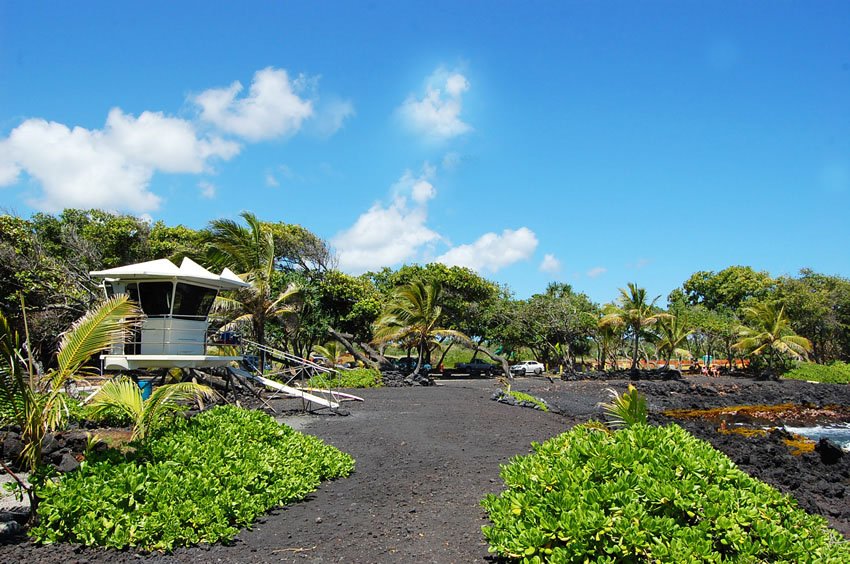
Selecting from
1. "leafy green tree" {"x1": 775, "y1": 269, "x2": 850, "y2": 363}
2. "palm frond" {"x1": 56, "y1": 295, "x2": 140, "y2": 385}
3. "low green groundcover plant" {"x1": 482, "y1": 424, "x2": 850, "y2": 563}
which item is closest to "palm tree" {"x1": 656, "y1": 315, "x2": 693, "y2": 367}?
"leafy green tree" {"x1": 775, "y1": 269, "x2": 850, "y2": 363}

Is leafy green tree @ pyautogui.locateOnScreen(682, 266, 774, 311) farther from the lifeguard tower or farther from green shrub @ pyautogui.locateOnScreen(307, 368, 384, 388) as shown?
the lifeguard tower

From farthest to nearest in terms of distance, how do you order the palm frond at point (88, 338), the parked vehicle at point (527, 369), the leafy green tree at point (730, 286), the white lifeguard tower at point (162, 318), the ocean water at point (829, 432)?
1. the leafy green tree at point (730, 286)
2. the parked vehicle at point (527, 369)
3. the ocean water at point (829, 432)
4. the white lifeguard tower at point (162, 318)
5. the palm frond at point (88, 338)

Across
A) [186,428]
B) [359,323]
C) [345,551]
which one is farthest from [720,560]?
[359,323]

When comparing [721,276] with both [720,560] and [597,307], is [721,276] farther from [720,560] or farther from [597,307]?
[720,560]

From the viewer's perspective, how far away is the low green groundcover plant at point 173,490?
5.45 meters

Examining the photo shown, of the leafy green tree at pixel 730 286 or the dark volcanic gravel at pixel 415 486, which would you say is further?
the leafy green tree at pixel 730 286

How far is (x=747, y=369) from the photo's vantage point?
42188 mm

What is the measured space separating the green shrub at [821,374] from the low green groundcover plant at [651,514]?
40938mm

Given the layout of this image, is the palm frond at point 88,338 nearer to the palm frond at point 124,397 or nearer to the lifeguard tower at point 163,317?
the palm frond at point 124,397

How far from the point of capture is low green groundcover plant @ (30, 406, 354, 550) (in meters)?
5.45

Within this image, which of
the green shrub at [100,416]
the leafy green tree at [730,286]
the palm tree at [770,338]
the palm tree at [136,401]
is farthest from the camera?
the leafy green tree at [730,286]

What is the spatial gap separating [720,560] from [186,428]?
660 centimetres

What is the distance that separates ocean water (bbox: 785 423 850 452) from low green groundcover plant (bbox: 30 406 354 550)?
1635 centimetres

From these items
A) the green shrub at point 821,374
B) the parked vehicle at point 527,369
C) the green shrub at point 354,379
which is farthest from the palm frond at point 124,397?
the green shrub at point 821,374
